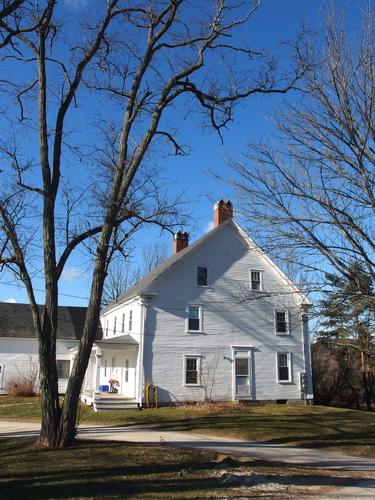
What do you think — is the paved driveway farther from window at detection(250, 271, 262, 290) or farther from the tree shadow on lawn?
window at detection(250, 271, 262, 290)

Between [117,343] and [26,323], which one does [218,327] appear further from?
[26,323]

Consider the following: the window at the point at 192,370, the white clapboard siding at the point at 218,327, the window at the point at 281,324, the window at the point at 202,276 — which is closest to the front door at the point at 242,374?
the white clapboard siding at the point at 218,327

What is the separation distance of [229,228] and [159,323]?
656 centimetres

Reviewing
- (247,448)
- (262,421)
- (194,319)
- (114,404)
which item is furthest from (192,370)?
(247,448)

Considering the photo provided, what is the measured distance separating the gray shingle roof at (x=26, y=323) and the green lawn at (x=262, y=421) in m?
8.11

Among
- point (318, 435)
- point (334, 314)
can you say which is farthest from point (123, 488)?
point (318, 435)

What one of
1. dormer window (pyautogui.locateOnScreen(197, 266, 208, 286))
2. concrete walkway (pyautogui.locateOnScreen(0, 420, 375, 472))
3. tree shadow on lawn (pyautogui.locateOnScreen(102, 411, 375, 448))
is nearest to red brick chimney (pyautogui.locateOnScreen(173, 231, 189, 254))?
dormer window (pyautogui.locateOnScreen(197, 266, 208, 286))

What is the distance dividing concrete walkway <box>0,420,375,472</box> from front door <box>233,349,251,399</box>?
28.7 ft

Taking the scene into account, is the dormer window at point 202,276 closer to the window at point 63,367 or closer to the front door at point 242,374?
the front door at point 242,374

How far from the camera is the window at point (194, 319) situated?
2553 centimetres

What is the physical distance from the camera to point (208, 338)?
25562 millimetres

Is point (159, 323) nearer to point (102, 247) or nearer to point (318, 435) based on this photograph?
point (318, 435)

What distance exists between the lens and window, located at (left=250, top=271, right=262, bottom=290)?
2734 cm

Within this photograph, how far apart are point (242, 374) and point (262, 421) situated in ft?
22.3
